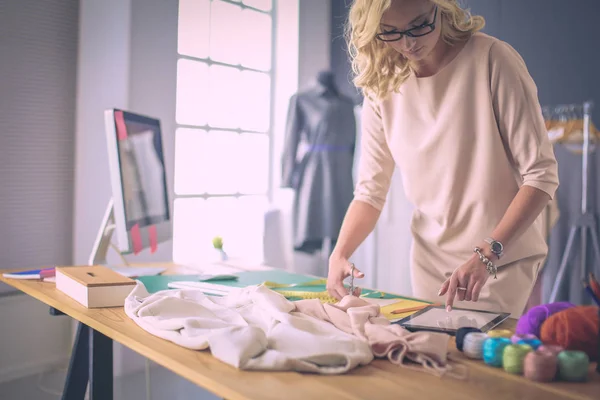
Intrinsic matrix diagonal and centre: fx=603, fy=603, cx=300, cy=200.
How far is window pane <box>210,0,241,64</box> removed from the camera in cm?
404

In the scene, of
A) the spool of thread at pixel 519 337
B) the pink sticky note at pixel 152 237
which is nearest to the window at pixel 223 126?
the pink sticky note at pixel 152 237

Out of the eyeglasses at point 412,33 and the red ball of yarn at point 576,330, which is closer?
the red ball of yarn at point 576,330

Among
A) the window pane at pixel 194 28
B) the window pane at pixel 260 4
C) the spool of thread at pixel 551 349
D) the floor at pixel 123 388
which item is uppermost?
the window pane at pixel 260 4

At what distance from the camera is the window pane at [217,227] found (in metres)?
3.84

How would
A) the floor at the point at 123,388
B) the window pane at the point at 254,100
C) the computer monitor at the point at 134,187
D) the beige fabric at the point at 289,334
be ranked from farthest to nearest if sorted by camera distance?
the window pane at the point at 254,100
the floor at the point at 123,388
the computer monitor at the point at 134,187
the beige fabric at the point at 289,334

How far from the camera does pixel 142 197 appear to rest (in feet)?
6.64

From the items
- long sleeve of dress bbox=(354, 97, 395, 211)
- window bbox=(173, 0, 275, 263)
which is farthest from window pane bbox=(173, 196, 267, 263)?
long sleeve of dress bbox=(354, 97, 395, 211)

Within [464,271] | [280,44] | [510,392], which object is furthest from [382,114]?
[280,44]

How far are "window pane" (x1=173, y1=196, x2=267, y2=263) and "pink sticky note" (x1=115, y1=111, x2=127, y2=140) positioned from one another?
6.27 ft

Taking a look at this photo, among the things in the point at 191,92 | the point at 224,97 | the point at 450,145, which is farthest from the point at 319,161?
the point at 450,145

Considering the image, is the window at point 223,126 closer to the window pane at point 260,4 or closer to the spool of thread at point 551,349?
the window pane at point 260,4

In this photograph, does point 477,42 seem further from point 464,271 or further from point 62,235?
→ point 62,235

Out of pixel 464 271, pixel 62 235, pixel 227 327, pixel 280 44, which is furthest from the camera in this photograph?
pixel 280 44

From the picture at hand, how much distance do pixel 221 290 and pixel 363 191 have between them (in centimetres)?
49
